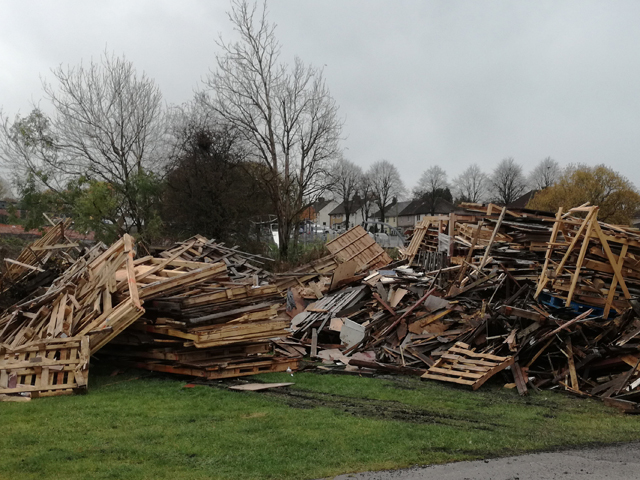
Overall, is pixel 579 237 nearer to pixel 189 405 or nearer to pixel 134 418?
pixel 189 405

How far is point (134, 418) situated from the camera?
6.86 m

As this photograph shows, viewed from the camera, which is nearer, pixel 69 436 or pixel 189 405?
pixel 69 436

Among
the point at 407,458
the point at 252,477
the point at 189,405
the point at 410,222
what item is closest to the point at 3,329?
the point at 189,405

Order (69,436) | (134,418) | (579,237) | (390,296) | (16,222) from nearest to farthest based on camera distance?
(69,436) < (134,418) < (579,237) < (390,296) < (16,222)

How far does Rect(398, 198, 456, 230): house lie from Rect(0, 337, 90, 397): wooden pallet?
6749cm

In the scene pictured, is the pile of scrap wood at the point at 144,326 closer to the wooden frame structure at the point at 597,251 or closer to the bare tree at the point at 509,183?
the wooden frame structure at the point at 597,251

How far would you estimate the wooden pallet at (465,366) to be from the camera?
916 cm

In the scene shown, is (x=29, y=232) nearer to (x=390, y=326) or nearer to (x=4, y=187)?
(x=4, y=187)

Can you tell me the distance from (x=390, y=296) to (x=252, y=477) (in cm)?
1026

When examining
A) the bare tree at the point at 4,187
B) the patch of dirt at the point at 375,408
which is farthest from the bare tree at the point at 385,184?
the patch of dirt at the point at 375,408

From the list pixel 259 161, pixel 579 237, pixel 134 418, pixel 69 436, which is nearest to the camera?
pixel 69 436

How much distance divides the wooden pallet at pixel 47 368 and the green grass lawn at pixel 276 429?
294mm

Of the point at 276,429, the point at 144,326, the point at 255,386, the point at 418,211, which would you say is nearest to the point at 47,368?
the point at 144,326

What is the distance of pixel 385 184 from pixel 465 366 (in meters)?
68.2
